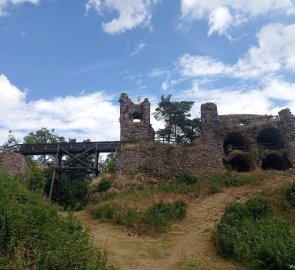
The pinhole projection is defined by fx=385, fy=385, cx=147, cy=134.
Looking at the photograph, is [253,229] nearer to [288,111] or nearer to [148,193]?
[148,193]

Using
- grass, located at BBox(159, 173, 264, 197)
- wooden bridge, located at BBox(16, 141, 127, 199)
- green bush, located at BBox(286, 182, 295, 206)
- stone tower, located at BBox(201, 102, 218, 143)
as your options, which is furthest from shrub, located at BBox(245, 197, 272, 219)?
wooden bridge, located at BBox(16, 141, 127, 199)

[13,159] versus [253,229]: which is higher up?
[13,159]

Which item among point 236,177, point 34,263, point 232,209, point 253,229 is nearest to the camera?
point 34,263

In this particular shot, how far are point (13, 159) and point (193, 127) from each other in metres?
14.6

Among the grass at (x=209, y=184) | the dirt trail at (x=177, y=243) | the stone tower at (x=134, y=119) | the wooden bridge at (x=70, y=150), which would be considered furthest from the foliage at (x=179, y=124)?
the dirt trail at (x=177, y=243)

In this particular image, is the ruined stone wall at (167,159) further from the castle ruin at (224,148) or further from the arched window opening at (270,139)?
the arched window opening at (270,139)

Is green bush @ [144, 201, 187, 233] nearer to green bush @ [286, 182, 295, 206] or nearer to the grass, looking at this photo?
the grass

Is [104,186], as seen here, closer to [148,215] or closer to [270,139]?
Result: [148,215]

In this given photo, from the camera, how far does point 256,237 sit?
11664 millimetres

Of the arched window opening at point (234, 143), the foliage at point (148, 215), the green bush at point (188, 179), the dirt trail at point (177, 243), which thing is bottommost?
the dirt trail at point (177, 243)

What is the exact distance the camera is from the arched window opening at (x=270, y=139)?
29.1 metres

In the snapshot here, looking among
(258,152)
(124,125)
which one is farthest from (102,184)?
(258,152)

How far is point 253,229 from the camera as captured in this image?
42.1 ft

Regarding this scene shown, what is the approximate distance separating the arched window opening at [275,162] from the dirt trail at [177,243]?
26.2 ft
